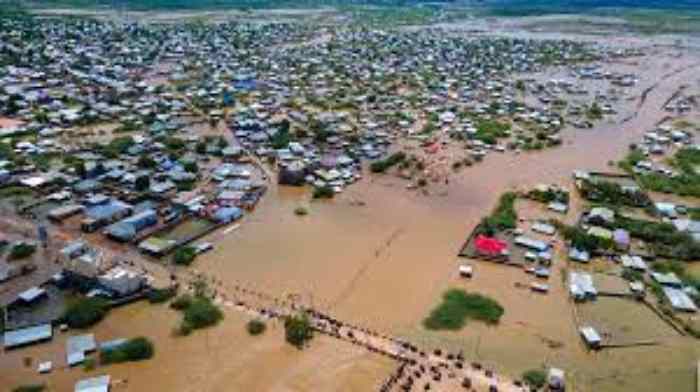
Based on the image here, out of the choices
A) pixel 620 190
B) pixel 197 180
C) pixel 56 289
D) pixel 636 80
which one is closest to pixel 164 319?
pixel 56 289

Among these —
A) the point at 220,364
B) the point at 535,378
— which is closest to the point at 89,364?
the point at 220,364

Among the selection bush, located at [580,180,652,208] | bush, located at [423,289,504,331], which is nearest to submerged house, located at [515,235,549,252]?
bush, located at [423,289,504,331]

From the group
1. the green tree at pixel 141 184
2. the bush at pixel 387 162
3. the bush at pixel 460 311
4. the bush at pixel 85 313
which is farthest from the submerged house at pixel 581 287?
the green tree at pixel 141 184

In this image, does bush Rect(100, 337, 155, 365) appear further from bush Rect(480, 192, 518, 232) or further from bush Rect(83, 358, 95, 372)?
bush Rect(480, 192, 518, 232)

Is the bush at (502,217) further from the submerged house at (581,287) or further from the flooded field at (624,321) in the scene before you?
the flooded field at (624,321)

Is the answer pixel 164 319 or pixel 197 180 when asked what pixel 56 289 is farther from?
pixel 197 180

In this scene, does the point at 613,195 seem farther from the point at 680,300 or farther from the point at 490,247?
the point at 680,300
